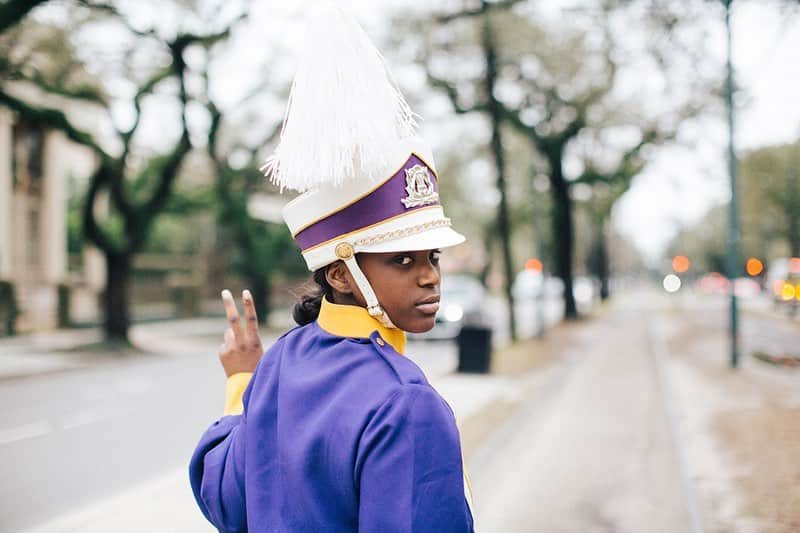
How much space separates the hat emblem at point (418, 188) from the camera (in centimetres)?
155

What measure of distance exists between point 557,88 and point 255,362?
21.8 meters

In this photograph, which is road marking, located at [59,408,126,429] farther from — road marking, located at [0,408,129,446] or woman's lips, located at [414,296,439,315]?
woman's lips, located at [414,296,439,315]

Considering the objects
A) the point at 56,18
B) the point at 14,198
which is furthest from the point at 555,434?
the point at 14,198

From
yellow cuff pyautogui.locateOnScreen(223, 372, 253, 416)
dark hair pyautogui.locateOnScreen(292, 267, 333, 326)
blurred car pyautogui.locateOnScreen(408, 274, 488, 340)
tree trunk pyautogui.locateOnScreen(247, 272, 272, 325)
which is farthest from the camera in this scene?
tree trunk pyautogui.locateOnScreen(247, 272, 272, 325)

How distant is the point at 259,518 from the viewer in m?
1.50

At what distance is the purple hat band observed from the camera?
1.53 metres

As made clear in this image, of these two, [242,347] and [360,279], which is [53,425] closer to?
[242,347]

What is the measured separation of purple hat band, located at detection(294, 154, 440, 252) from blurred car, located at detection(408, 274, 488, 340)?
15931 mm

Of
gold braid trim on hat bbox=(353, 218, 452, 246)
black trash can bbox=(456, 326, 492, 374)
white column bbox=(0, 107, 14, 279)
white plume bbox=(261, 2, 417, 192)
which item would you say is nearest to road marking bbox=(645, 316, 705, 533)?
black trash can bbox=(456, 326, 492, 374)

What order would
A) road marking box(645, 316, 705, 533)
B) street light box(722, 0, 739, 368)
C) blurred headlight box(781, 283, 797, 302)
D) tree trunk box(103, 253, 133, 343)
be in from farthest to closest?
tree trunk box(103, 253, 133, 343) → street light box(722, 0, 739, 368) → blurred headlight box(781, 283, 797, 302) → road marking box(645, 316, 705, 533)

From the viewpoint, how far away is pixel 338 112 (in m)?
1.52

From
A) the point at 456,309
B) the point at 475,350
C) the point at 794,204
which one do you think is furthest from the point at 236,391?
the point at 456,309

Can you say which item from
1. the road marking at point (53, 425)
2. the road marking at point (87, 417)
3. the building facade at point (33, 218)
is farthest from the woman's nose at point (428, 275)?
the building facade at point (33, 218)

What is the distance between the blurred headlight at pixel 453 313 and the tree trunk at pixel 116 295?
881cm
